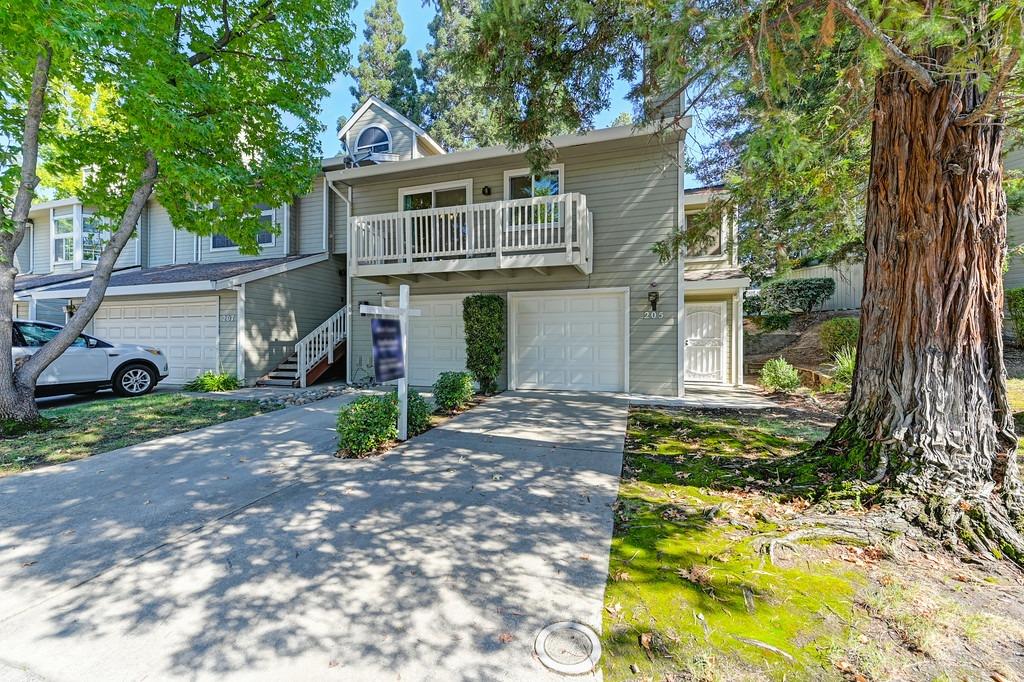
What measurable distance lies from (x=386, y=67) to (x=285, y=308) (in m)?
17.7

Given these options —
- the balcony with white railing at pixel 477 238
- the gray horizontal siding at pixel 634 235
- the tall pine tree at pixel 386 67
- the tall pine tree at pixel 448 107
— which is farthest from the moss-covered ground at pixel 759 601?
the tall pine tree at pixel 386 67

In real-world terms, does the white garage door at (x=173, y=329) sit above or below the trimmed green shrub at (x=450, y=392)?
above

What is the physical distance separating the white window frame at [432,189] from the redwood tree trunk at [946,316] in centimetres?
770

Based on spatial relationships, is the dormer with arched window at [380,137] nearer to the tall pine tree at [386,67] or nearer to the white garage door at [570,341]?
the white garage door at [570,341]

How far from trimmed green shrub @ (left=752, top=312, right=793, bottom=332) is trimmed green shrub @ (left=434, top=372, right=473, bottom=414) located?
439 inches

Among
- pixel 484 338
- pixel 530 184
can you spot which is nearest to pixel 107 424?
pixel 484 338

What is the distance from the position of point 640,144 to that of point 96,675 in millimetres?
9758

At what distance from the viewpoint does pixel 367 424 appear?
16.4 feet

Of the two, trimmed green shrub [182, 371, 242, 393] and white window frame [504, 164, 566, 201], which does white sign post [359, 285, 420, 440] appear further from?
trimmed green shrub [182, 371, 242, 393]

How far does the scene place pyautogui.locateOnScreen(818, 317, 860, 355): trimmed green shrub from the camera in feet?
32.0

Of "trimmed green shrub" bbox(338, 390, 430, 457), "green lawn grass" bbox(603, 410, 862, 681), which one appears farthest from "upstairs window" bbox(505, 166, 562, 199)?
"green lawn grass" bbox(603, 410, 862, 681)

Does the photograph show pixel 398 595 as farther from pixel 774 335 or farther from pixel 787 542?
pixel 774 335

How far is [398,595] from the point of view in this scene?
2379mm

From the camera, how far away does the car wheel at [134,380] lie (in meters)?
8.83
